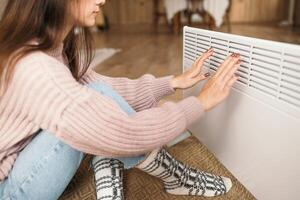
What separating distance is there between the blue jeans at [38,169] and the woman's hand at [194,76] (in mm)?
362

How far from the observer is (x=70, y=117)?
0.50 meters

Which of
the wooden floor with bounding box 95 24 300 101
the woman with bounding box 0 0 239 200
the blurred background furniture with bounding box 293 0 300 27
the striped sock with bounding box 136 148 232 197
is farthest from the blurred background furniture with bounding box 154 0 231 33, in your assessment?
the woman with bounding box 0 0 239 200

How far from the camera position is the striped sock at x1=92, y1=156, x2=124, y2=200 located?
71cm

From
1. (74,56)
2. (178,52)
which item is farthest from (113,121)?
(178,52)

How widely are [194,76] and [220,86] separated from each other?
19 cm

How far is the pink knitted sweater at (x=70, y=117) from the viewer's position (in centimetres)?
50

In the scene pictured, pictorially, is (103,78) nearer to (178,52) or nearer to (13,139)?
(13,139)

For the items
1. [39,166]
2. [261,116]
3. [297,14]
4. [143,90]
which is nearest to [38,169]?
[39,166]

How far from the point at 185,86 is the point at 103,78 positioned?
0.76 ft

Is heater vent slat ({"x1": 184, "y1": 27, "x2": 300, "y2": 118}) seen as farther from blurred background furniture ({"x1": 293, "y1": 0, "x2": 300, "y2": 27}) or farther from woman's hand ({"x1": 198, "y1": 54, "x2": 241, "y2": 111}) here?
blurred background furniture ({"x1": 293, "y1": 0, "x2": 300, "y2": 27})

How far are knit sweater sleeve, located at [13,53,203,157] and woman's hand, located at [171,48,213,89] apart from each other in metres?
0.31

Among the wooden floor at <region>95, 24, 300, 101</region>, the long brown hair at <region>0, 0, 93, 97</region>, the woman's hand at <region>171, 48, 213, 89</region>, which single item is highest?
the long brown hair at <region>0, 0, 93, 97</region>

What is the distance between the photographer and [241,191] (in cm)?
87

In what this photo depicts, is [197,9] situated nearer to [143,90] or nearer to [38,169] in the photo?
[143,90]
